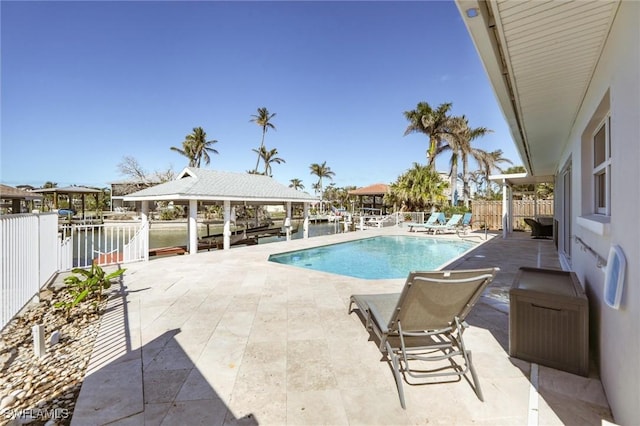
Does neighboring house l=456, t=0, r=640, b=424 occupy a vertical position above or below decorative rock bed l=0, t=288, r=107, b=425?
→ above

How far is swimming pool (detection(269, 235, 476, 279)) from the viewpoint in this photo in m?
9.94

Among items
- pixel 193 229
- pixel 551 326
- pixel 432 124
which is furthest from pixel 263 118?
pixel 551 326

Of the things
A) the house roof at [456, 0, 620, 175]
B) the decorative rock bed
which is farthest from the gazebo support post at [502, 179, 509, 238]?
the decorative rock bed

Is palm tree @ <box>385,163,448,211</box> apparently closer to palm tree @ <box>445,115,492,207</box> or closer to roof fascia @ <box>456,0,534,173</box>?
palm tree @ <box>445,115,492,207</box>

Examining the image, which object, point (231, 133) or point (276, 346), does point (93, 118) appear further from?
point (276, 346)

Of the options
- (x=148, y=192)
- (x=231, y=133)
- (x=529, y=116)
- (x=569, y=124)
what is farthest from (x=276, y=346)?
(x=231, y=133)

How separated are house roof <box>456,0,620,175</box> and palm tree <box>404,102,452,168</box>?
21975 millimetres

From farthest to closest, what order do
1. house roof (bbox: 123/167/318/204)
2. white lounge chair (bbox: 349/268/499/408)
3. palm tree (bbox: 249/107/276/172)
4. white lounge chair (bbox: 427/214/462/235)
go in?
palm tree (bbox: 249/107/276/172) < white lounge chair (bbox: 427/214/462/235) < house roof (bbox: 123/167/318/204) < white lounge chair (bbox: 349/268/499/408)

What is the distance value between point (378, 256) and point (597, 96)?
9378 mm

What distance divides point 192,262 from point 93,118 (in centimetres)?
2264

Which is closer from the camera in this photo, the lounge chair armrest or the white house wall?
the white house wall

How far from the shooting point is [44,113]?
18328mm

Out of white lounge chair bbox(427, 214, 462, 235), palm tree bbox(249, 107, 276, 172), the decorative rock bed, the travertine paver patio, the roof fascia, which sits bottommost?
Result: the decorative rock bed

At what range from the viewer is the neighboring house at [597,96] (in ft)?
6.41
